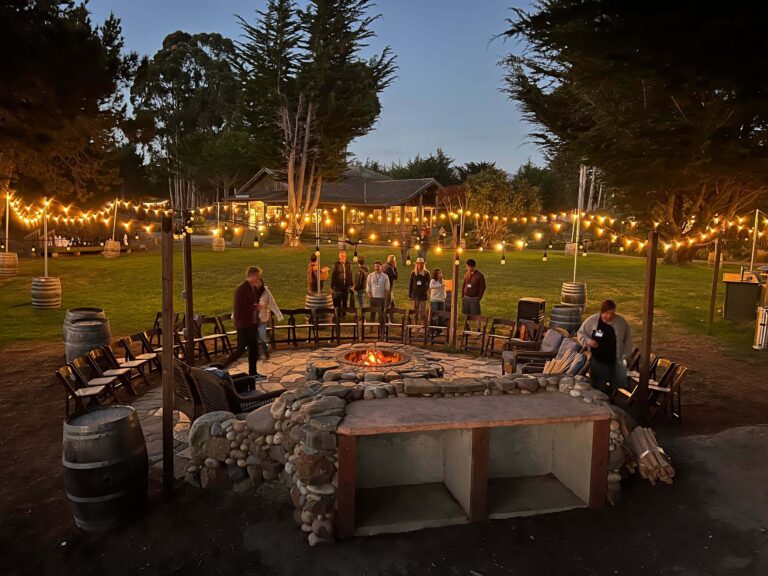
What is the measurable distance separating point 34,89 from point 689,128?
14.7 meters

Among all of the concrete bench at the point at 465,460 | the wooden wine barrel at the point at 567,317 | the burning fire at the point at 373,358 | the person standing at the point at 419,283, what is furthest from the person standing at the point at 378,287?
the concrete bench at the point at 465,460

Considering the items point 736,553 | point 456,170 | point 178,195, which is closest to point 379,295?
point 736,553

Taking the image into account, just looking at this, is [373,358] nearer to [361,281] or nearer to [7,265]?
[361,281]

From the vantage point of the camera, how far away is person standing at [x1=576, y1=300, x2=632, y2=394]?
731 centimetres

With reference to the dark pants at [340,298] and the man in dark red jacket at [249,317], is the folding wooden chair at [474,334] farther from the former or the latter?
the man in dark red jacket at [249,317]

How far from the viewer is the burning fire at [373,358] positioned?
352 inches

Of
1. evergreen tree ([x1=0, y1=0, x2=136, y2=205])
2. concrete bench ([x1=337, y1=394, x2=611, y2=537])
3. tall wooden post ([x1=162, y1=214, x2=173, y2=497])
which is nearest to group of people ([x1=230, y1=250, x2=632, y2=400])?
concrete bench ([x1=337, y1=394, x2=611, y2=537])

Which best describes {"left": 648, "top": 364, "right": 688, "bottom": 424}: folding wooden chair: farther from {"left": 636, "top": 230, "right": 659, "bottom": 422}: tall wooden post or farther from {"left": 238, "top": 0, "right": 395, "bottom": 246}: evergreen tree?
{"left": 238, "top": 0, "right": 395, "bottom": 246}: evergreen tree

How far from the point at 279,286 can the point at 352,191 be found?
26.3 m

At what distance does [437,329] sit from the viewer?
12156 millimetres

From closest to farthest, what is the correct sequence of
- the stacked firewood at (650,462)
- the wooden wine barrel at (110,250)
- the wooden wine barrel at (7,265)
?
the stacked firewood at (650,462), the wooden wine barrel at (7,265), the wooden wine barrel at (110,250)

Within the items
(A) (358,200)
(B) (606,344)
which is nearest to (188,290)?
(B) (606,344)

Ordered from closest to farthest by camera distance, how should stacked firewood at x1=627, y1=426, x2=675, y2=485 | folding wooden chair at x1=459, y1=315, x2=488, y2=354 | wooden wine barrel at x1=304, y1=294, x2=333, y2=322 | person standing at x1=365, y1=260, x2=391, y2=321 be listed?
stacked firewood at x1=627, y1=426, x2=675, y2=485 → folding wooden chair at x1=459, y1=315, x2=488, y2=354 → wooden wine barrel at x1=304, y1=294, x2=333, y2=322 → person standing at x1=365, y1=260, x2=391, y2=321

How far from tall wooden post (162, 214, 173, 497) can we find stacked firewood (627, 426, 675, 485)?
4.58 meters
